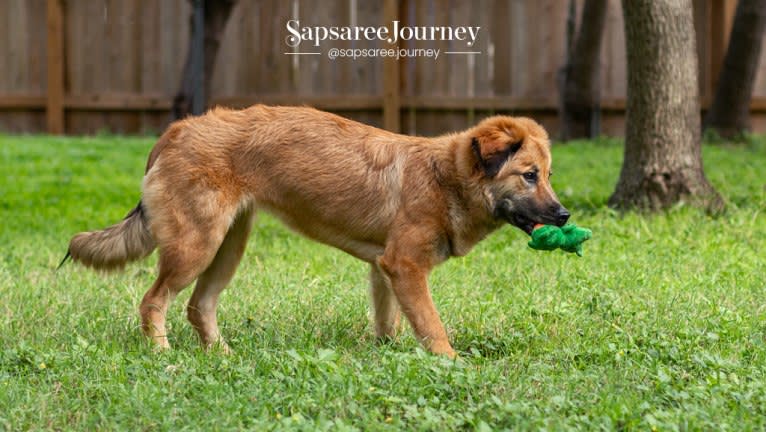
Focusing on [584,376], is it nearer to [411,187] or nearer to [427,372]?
[427,372]

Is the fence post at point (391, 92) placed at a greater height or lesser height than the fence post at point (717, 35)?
lesser

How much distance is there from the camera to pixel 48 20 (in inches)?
679

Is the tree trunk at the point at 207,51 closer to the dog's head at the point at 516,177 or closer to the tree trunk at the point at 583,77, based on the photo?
the tree trunk at the point at 583,77

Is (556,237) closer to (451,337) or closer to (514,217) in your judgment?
(514,217)

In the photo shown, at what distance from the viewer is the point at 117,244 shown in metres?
6.37

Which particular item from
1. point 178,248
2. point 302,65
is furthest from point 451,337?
point 302,65

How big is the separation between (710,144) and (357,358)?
10645 mm

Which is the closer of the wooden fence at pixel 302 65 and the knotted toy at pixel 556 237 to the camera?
the knotted toy at pixel 556 237

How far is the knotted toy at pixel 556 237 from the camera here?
5941mm

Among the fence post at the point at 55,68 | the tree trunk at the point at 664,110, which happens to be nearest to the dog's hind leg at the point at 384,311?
the tree trunk at the point at 664,110

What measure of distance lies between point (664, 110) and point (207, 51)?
8.07m

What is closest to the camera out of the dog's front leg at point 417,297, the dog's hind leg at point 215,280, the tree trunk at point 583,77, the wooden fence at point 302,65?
the dog's front leg at point 417,297

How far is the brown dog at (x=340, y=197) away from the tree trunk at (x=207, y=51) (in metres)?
9.91

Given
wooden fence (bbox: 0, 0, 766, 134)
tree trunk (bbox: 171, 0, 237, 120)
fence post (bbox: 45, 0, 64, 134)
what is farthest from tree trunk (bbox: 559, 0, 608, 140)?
fence post (bbox: 45, 0, 64, 134)
